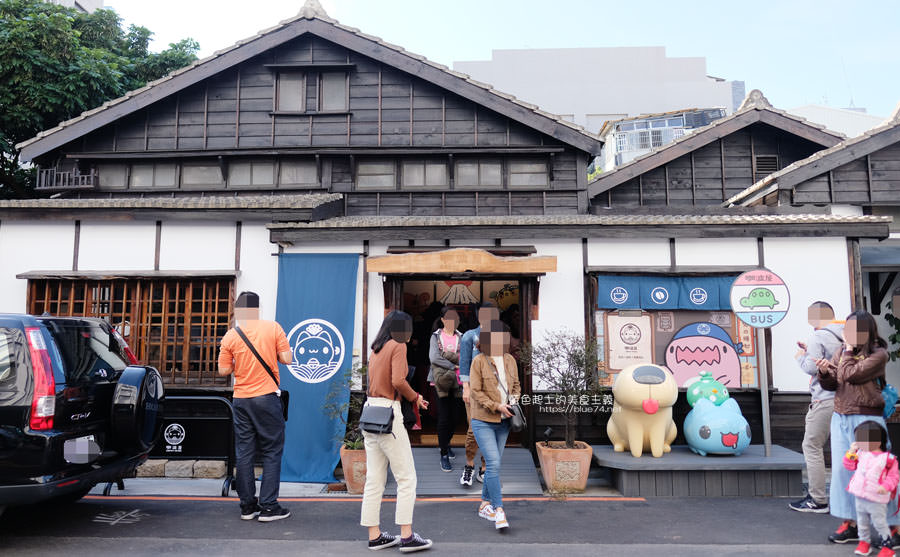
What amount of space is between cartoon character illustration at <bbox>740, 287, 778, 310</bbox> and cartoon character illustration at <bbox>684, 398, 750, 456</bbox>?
127cm

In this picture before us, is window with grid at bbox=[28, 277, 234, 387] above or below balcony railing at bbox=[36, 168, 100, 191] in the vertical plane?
below

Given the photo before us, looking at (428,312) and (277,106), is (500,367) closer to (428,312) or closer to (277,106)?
(428,312)

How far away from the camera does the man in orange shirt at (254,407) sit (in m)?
5.63

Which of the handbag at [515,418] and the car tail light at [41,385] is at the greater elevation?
the car tail light at [41,385]

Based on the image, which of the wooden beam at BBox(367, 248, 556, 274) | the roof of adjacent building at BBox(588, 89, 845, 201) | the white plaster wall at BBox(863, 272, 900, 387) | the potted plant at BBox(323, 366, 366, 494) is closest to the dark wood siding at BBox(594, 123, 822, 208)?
the roof of adjacent building at BBox(588, 89, 845, 201)

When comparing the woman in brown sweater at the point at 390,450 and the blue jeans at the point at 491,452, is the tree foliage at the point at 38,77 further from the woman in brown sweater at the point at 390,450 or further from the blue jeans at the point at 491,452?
the blue jeans at the point at 491,452

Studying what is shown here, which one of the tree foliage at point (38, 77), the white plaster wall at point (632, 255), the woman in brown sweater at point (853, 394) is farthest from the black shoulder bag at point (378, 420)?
the tree foliage at point (38, 77)

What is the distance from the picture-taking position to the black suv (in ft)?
14.7

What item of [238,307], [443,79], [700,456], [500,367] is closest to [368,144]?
[443,79]

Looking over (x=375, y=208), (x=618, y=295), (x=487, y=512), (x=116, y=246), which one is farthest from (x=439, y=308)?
(x=487, y=512)

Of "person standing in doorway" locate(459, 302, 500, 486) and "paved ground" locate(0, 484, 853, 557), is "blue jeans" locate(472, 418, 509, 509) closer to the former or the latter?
"person standing in doorway" locate(459, 302, 500, 486)

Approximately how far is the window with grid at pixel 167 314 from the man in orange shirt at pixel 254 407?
2.79m

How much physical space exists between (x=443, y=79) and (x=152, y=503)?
888 cm

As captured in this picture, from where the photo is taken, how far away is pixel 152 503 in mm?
6348
